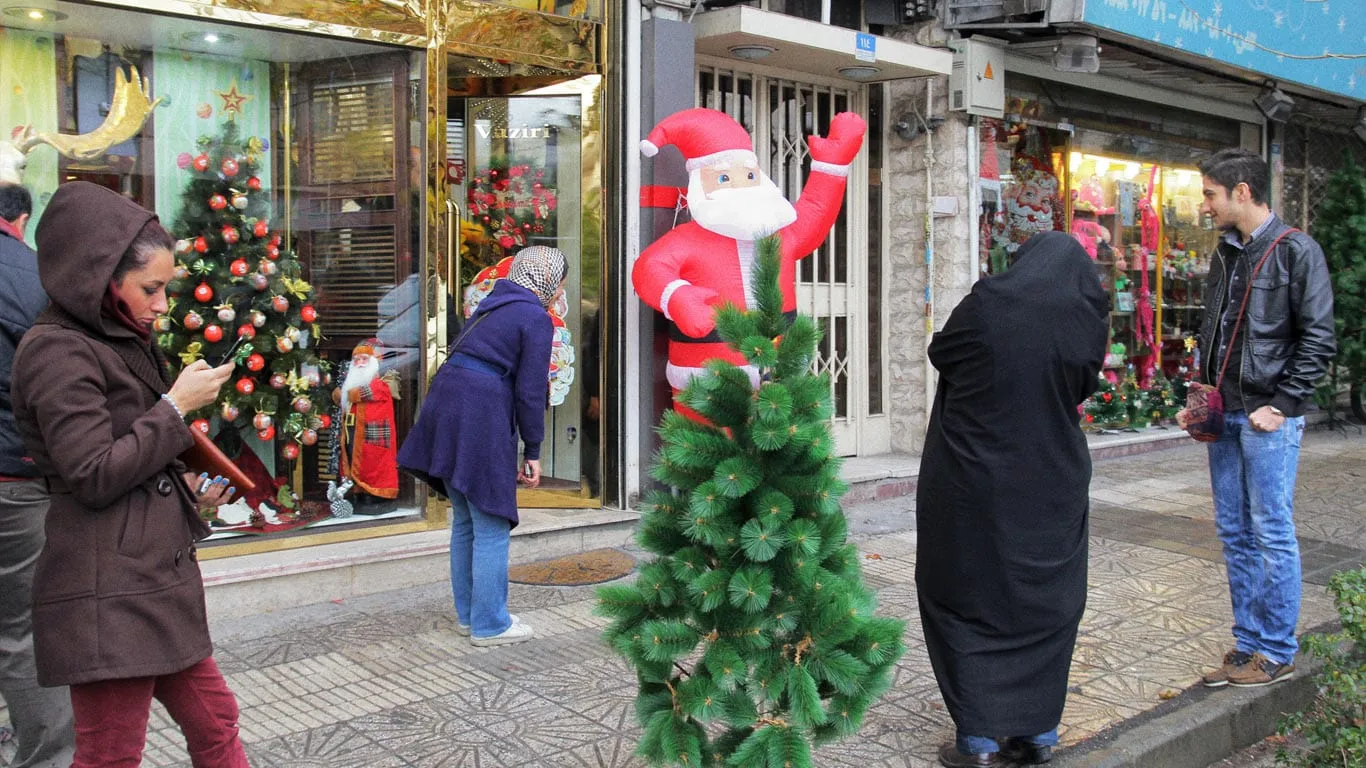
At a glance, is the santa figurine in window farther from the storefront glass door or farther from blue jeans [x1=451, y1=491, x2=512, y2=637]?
blue jeans [x1=451, y1=491, x2=512, y2=637]

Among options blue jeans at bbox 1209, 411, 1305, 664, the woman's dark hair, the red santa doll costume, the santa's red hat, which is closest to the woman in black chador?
blue jeans at bbox 1209, 411, 1305, 664

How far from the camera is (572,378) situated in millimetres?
7465

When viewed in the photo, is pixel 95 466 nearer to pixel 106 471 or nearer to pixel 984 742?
pixel 106 471

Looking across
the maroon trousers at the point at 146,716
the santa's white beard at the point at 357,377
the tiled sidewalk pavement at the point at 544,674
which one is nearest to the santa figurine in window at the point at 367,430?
the santa's white beard at the point at 357,377

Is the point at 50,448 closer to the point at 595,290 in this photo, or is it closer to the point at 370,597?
the point at 370,597

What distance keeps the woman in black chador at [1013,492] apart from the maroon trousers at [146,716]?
2172mm

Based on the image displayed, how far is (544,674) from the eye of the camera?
468 cm

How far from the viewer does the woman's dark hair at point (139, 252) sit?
263 centimetres

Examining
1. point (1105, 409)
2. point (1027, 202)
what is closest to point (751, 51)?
point (1027, 202)

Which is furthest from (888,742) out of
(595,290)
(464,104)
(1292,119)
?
(1292,119)

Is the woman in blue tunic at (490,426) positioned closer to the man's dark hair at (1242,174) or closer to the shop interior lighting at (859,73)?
the man's dark hair at (1242,174)

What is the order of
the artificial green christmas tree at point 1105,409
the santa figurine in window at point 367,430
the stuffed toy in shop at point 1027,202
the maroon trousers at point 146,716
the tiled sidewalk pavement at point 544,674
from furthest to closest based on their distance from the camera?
1. the artificial green christmas tree at point 1105,409
2. the stuffed toy in shop at point 1027,202
3. the santa figurine in window at point 367,430
4. the tiled sidewalk pavement at point 544,674
5. the maroon trousers at point 146,716

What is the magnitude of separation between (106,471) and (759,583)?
1.55 meters

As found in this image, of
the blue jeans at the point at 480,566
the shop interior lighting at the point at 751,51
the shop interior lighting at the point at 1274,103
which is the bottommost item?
the blue jeans at the point at 480,566
